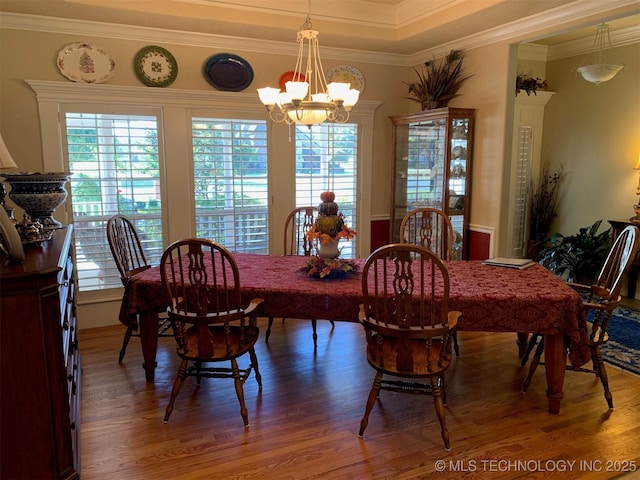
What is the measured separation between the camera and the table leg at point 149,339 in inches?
120

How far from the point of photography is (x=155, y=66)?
412cm

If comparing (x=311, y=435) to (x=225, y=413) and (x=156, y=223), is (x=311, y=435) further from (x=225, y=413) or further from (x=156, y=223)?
(x=156, y=223)

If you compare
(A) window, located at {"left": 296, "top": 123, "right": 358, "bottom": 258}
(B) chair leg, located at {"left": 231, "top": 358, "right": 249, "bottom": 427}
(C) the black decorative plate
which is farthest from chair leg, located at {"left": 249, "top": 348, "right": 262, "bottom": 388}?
(C) the black decorative plate

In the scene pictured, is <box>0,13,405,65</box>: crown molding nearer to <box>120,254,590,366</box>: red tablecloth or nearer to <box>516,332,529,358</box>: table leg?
<box>120,254,590,366</box>: red tablecloth

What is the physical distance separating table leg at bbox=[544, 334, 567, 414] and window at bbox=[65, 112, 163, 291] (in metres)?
3.34

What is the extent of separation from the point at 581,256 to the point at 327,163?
2.83 metres

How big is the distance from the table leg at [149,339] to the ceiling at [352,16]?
2.30 meters

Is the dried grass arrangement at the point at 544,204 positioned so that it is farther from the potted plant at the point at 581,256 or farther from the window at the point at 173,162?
the window at the point at 173,162

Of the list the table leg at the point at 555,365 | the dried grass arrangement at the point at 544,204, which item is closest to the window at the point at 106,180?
the table leg at the point at 555,365

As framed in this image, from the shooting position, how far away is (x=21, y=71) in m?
3.72

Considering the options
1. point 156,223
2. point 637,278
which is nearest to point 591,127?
point 637,278

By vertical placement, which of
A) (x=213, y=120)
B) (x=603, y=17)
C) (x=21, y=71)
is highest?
(x=603, y=17)

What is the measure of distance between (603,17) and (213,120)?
126 inches

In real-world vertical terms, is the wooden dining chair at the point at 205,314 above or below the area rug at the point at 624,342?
above
